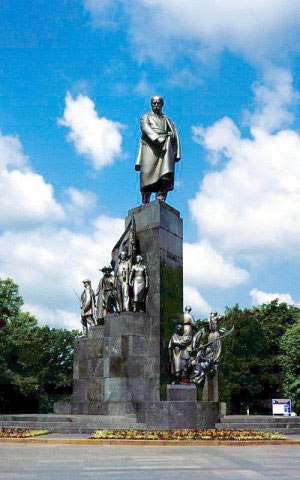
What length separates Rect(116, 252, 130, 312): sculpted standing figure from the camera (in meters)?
21.1

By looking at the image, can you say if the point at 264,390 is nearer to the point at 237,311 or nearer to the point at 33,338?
the point at 237,311

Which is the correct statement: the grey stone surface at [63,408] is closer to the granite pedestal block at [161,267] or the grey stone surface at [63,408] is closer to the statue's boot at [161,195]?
the granite pedestal block at [161,267]

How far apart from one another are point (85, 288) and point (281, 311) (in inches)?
1631

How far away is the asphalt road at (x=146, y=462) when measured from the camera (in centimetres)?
895

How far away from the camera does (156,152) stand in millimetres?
23875

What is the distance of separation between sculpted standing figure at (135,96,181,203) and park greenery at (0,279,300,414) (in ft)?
93.7

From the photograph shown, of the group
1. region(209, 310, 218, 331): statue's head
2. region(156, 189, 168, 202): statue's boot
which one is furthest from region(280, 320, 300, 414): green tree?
region(156, 189, 168, 202): statue's boot

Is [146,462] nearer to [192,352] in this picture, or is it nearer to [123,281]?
[192,352]

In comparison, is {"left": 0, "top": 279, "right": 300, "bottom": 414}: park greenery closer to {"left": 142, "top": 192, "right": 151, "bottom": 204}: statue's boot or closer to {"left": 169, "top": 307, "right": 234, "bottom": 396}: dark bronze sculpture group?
{"left": 142, "top": 192, "right": 151, "bottom": 204}: statue's boot

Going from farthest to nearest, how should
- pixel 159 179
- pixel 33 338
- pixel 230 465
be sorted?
pixel 33 338 < pixel 159 179 < pixel 230 465

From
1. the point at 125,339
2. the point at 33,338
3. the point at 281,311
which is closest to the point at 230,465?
the point at 125,339

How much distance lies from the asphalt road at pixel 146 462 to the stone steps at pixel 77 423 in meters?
3.40

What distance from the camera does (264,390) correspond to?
59.8 metres

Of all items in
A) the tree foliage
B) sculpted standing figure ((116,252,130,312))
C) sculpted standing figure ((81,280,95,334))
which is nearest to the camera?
sculpted standing figure ((116,252,130,312))
